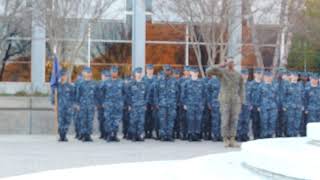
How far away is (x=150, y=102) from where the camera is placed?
658 inches

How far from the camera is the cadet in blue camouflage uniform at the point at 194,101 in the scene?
53.8 feet

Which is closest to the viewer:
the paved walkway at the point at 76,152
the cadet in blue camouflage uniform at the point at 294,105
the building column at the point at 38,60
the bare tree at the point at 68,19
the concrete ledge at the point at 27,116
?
the paved walkway at the point at 76,152

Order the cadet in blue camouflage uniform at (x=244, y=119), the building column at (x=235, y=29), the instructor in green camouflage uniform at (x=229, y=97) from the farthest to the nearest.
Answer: the building column at (x=235, y=29) → the cadet in blue camouflage uniform at (x=244, y=119) → the instructor in green camouflage uniform at (x=229, y=97)

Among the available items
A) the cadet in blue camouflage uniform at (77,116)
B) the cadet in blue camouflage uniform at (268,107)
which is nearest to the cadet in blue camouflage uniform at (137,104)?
the cadet in blue camouflage uniform at (77,116)

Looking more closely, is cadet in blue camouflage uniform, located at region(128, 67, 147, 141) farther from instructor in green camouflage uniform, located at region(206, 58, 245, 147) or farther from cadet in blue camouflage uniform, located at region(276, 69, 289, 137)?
cadet in blue camouflage uniform, located at region(276, 69, 289, 137)

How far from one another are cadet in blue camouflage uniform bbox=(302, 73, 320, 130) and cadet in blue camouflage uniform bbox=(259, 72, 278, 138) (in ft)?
2.54

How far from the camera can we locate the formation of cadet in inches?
639

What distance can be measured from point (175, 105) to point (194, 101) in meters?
0.42

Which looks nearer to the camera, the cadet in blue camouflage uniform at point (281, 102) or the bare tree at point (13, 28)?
the cadet in blue camouflage uniform at point (281, 102)

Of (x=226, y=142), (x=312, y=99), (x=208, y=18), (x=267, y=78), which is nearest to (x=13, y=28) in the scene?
(x=208, y=18)

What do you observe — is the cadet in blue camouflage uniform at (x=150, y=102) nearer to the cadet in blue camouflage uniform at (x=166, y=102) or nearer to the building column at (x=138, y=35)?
the cadet in blue camouflage uniform at (x=166, y=102)

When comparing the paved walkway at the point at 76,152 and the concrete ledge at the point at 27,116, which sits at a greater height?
the concrete ledge at the point at 27,116

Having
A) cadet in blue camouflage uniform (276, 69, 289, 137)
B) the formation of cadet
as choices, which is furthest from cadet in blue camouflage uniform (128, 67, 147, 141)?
cadet in blue camouflage uniform (276, 69, 289, 137)

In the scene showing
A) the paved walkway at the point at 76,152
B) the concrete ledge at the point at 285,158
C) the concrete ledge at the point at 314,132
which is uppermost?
the concrete ledge at the point at 314,132
